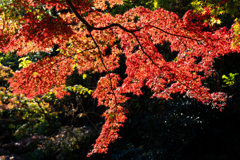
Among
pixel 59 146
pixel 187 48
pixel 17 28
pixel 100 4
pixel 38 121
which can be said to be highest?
pixel 100 4

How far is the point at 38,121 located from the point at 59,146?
2266 mm

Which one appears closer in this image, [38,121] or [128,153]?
[128,153]

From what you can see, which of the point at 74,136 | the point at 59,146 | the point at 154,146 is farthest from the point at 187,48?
the point at 59,146

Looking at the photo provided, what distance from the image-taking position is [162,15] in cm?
360

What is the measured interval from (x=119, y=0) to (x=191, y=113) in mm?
3286

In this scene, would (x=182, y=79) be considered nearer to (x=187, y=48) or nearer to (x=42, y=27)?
(x=187, y=48)

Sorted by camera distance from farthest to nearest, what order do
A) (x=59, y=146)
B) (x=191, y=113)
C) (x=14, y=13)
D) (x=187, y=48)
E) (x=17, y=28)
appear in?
(x=59, y=146)
(x=191, y=113)
(x=187, y=48)
(x=17, y=28)
(x=14, y=13)

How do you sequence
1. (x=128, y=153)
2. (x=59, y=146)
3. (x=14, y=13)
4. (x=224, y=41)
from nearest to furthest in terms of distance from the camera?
(x=14, y=13) → (x=224, y=41) → (x=128, y=153) → (x=59, y=146)

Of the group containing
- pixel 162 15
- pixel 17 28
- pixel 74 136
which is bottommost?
pixel 74 136

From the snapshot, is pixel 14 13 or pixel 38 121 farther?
pixel 38 121

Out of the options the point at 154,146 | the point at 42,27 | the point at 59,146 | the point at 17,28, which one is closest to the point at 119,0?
the point at 42,27

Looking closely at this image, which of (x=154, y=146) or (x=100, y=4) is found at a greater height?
(x=100, y=4)

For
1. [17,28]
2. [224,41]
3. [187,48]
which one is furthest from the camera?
[187,48]

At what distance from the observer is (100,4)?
3.95 m
